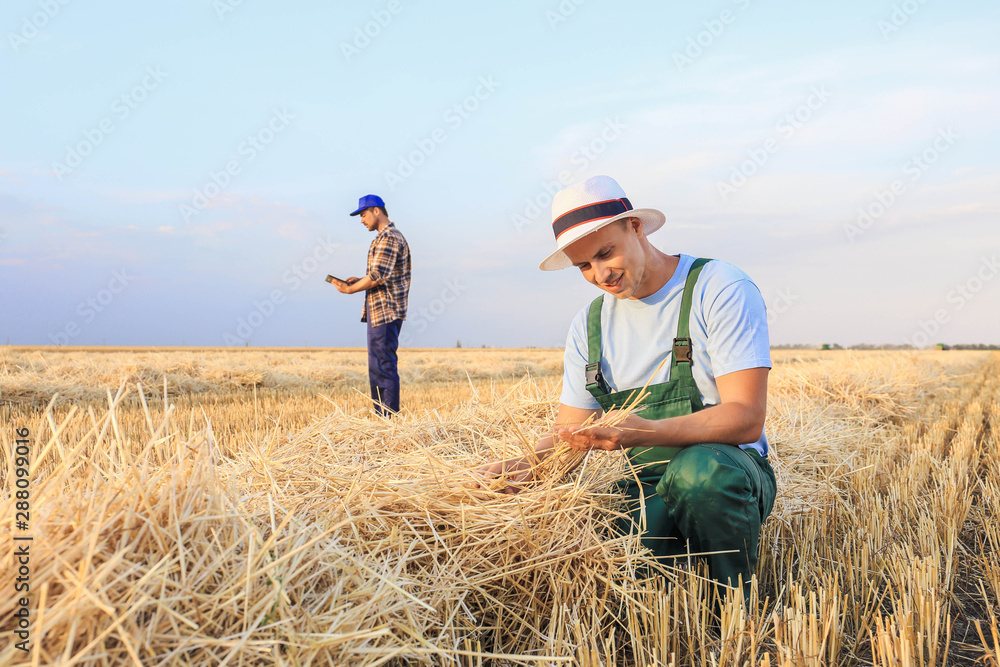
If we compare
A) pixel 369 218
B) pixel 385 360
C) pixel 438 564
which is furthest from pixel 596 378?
pixel 369 218

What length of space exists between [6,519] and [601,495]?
160cm

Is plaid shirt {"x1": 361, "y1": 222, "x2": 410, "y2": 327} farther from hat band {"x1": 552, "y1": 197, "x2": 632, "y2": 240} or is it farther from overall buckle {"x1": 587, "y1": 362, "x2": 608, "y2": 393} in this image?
hat band {"x1": 552, "y1": 197, "x2": 632, "y2": 240}

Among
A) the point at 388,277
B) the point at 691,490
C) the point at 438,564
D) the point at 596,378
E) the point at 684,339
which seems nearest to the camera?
the point at 438,564

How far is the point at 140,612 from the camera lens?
117cm

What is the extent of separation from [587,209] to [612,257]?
0.20 metres

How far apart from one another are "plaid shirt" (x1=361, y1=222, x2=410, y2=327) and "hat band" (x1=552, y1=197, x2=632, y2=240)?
3647mm

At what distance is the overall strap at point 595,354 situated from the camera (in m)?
2.41

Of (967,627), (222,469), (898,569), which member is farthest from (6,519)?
(967,627)

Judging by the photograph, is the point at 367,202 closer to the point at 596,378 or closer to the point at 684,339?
the point at 596,378

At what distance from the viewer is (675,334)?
2.29 m

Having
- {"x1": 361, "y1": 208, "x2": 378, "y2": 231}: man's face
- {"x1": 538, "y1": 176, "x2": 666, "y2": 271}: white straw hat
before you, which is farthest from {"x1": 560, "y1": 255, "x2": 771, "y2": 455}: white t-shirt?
{"x1": 361, "y1": 208, "x2": 378, "y2": 231}: man's face

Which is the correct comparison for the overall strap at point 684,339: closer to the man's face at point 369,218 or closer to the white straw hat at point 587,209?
the white straw hat at point 587,209

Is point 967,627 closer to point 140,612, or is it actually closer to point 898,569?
point 898,569

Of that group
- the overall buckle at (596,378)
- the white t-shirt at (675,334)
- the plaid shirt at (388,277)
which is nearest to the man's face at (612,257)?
the white t-shirt at (675,334)
